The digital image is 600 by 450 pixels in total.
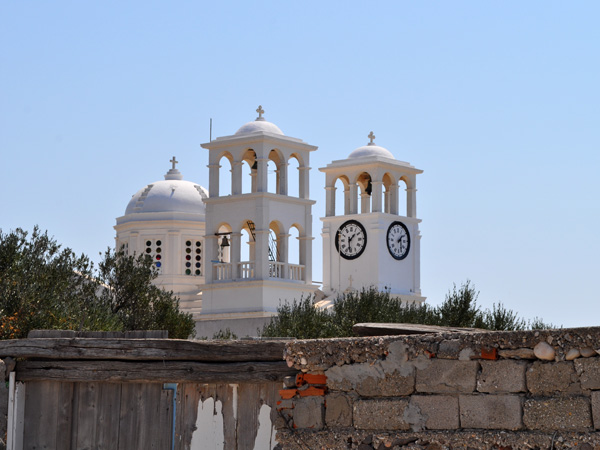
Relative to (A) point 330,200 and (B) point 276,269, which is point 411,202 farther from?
(B) point 276,269

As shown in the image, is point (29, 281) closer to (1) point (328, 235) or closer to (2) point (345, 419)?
(2) point (345, 419)

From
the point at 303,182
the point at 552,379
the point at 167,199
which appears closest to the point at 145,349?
the point at 552,379

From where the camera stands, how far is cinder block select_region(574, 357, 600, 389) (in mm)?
7133

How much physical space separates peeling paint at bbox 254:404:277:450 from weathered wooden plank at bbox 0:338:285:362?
1.76 ft

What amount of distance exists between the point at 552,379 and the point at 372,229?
38212 millimetres

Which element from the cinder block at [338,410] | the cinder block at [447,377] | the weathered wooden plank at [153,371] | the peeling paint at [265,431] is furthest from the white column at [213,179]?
the cinder block at [447,377]

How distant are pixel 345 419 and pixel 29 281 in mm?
16638

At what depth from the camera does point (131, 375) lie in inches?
405

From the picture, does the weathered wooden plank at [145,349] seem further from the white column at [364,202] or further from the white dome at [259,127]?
the white column at [364,202]

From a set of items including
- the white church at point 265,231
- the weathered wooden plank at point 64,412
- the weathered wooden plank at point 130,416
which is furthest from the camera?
the white church at point 265,231

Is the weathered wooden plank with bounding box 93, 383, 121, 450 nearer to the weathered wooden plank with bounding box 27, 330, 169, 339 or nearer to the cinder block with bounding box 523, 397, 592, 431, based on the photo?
the weathered wooden plank with bounding box 27, 330, 169, 339

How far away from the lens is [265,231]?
39.8 metres

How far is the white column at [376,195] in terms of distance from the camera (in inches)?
1770

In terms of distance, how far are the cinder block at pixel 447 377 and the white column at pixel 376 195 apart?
37.3 meters
